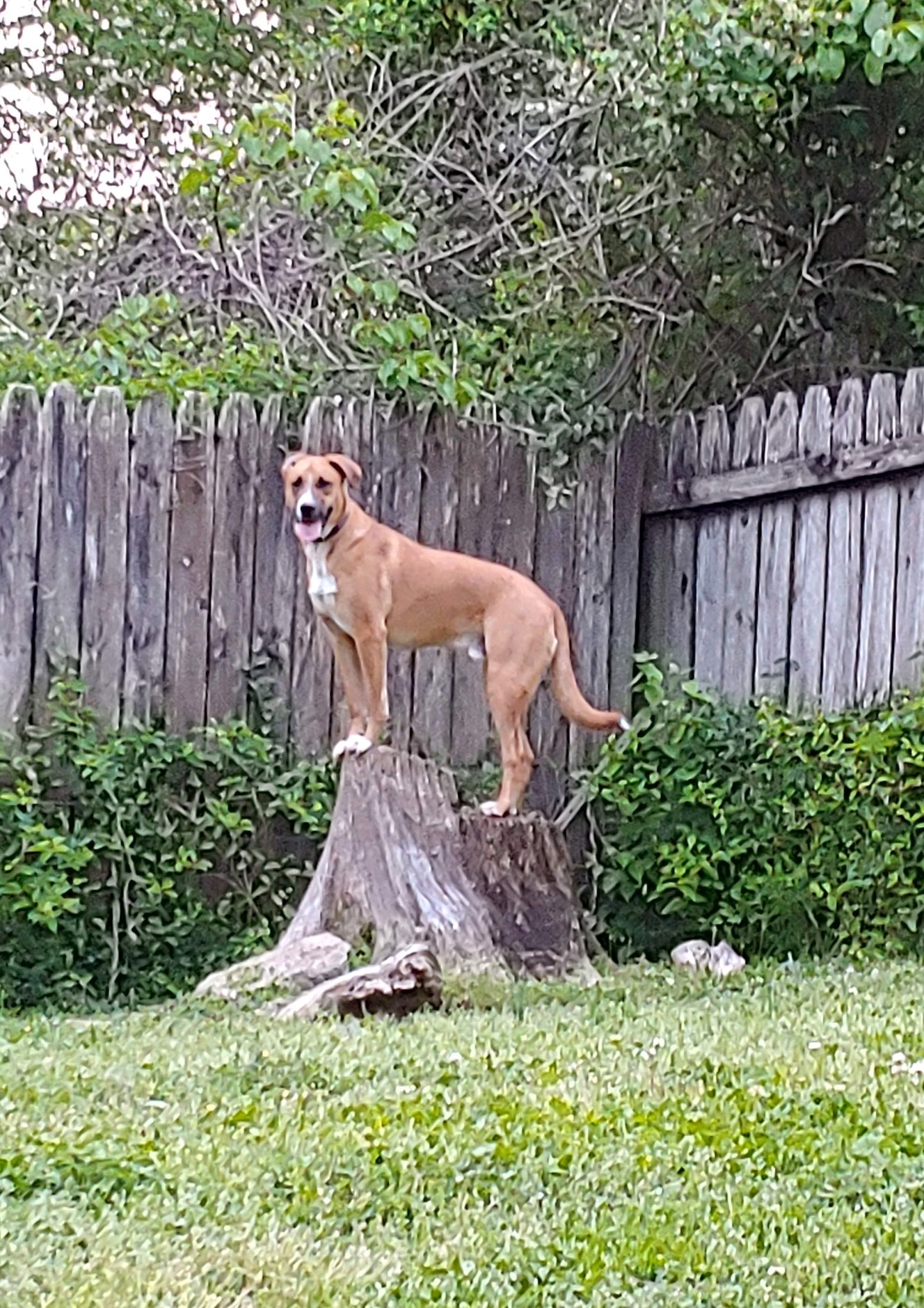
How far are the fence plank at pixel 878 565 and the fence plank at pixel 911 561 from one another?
0.10 ft

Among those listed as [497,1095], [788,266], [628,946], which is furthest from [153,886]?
[788,266]

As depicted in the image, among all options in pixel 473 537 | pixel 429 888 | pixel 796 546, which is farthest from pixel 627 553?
pixel 429 888

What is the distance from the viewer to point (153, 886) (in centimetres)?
657

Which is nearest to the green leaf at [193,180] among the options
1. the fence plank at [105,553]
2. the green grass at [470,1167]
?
the fence plank at [105,553]

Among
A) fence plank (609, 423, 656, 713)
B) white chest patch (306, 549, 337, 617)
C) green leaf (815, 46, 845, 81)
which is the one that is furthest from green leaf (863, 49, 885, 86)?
white chest patch (306, 549, 337, 617)

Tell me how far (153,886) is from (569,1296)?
4.10 metres

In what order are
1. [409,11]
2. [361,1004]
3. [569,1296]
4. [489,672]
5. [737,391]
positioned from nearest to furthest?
1. [569,1296]
2. [361,1004]
3. [489,672]
4. [737,391]
5. [409,11]

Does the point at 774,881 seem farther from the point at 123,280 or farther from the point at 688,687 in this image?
the point at 123,280

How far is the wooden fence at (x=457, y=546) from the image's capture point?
21.9ft

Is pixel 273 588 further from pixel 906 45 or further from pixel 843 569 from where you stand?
pixel 906 45

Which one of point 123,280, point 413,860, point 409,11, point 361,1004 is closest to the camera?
point 361,1004

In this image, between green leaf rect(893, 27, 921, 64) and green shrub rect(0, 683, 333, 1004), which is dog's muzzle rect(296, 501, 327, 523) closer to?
green shrub rect(0, 683, 333, 1004)

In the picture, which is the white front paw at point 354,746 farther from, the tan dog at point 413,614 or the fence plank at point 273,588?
the fence plank at point 273,588

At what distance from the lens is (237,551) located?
23.0 ft
